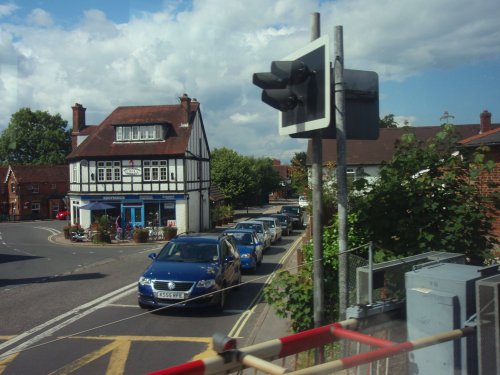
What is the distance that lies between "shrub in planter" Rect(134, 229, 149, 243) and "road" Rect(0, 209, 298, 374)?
12372 mm

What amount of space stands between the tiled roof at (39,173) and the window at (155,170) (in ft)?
115

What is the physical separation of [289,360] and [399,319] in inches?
55.8

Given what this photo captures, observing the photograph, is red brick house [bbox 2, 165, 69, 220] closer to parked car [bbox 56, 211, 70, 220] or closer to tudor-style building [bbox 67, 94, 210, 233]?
parked car [bbox 56, 211, 70, 220]

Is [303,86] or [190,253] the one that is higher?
[303,86]

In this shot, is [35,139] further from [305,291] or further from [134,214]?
[305,291]

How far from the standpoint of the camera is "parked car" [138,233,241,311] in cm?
986

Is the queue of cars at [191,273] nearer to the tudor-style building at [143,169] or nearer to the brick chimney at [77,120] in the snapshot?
the tudor-style building at [143,169]

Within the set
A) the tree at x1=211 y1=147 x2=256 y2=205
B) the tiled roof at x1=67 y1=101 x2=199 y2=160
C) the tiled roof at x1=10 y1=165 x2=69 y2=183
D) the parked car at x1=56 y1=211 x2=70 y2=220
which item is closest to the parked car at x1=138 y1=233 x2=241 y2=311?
the tiled roof at x1=67 y1=101 x2=199 y2=160

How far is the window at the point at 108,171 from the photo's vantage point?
36969mm

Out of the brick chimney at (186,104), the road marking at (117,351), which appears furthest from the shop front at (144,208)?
the road marking at (117,351)

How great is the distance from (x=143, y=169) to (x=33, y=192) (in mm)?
35583

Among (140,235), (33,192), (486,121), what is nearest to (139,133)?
(140,235)

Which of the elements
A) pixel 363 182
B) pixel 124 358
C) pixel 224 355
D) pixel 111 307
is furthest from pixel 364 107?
pixel 111 307

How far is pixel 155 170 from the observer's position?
36.6m
